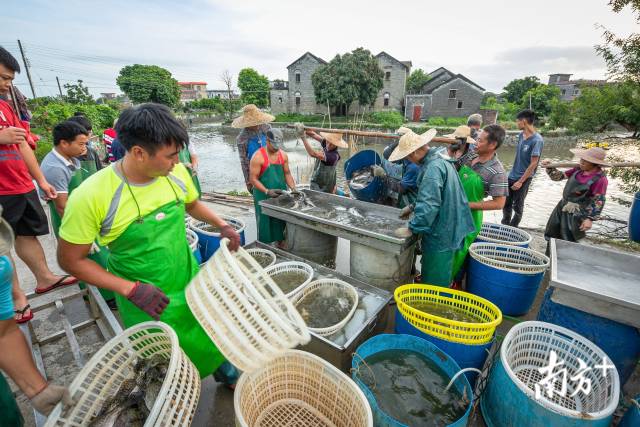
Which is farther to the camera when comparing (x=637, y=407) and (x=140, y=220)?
(x=637, y=407)

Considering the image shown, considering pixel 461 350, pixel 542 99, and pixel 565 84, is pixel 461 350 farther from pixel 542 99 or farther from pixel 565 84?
pixel 565 84

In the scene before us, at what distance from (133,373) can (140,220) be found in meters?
0.87

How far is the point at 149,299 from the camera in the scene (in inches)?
59.7

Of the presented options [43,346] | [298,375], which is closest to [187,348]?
[298,375]

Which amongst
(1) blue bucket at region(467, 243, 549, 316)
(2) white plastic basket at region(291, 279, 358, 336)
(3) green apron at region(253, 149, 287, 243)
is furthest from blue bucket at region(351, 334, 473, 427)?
(3) green apron at region(253, 149, 287, 243)

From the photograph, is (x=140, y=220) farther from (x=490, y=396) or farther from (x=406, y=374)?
(x=490, y=396)

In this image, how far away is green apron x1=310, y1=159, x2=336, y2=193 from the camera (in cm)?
508

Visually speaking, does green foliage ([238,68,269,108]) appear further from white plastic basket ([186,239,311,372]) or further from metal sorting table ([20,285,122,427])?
white plastic basket ([186,239,311,372])

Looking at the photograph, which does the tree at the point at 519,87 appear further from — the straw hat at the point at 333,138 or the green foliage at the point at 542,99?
the straw hat at the point at 333,138

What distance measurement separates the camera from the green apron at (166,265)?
5.17 ft

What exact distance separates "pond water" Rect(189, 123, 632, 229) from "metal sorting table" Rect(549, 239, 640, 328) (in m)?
3.61

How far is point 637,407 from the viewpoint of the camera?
1686 mm

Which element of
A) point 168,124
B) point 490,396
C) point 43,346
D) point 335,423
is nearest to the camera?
point 168,124

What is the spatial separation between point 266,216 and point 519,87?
49.9 metres
